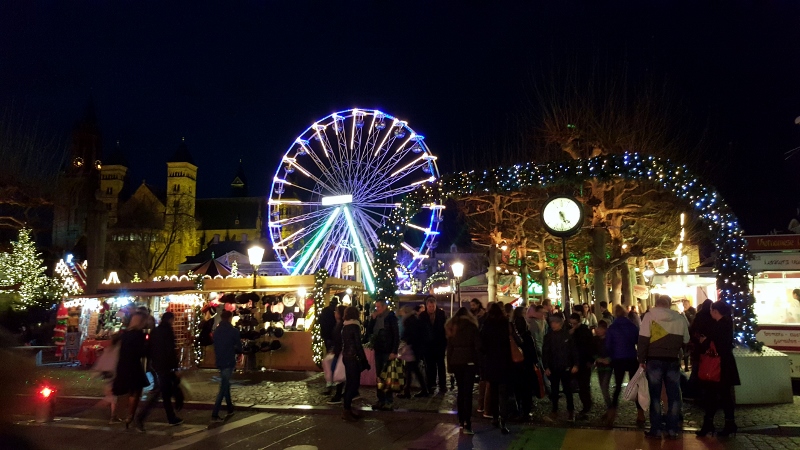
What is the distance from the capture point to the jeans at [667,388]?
8.65m

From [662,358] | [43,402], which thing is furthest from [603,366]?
[43,402]

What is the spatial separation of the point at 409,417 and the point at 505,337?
256 centimetres

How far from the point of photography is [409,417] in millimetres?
10680

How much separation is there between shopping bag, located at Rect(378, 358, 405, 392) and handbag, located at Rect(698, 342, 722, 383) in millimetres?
4962

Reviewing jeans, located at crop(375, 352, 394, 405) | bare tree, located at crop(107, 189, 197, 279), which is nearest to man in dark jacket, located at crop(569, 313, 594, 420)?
jeans, located at crop(375, 352, 394, 405)

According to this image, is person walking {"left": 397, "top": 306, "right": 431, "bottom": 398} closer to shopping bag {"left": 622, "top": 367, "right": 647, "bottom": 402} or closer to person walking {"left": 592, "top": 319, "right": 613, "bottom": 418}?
person walking {"left": 592, "top": 319, "right": 613, "bottom": 418}

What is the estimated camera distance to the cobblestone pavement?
10.1m

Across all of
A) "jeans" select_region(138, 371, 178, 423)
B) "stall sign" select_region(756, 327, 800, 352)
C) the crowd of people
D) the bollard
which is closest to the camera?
the bollard

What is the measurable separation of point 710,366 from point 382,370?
536 cm

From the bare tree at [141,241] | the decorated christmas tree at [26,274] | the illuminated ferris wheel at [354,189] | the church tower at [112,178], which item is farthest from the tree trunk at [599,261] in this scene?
the church tower at [112,178]

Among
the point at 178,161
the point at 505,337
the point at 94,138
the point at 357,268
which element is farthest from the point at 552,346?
the point at 94,138

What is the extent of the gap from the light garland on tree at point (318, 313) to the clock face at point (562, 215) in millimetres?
6959

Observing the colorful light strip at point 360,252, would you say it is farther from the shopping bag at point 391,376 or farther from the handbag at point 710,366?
the handbag at point 710,366

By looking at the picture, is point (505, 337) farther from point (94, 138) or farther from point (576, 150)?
point (94, 138)
